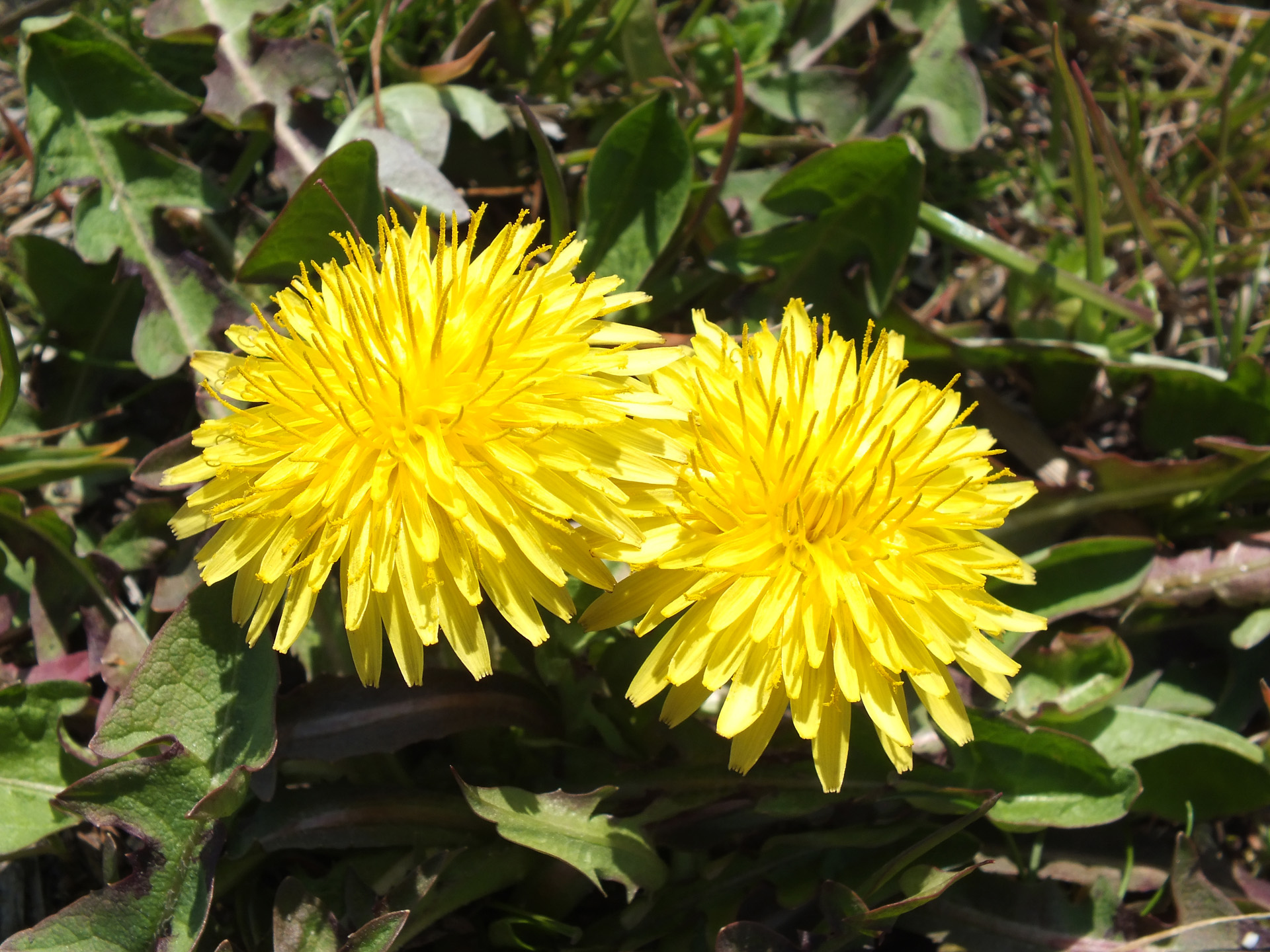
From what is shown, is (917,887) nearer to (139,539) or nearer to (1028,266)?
(1028,266)

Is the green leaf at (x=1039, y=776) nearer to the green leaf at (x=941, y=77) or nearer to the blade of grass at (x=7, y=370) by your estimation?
the green leaf at (x=941, y=77)

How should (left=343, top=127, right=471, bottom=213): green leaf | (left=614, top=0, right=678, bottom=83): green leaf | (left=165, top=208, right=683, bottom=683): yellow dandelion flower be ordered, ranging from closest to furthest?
(left=165, top=208, right=683, bottom=683): yellow dandelion flower → (left=343, top=127, right=471, bottom=213): green leaf → (left=614, top=0, right=678, bottom=83): green leaf

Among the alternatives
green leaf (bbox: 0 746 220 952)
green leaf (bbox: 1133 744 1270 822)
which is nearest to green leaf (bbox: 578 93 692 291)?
green leaf (bbox: 0 746 220 952)

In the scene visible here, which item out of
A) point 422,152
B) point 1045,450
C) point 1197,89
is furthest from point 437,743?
point 1197,89

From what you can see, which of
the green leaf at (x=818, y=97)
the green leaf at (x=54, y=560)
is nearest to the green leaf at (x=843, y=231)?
the green leaf at (x=818, y=97)

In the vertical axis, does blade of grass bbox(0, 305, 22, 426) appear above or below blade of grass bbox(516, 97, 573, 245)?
below

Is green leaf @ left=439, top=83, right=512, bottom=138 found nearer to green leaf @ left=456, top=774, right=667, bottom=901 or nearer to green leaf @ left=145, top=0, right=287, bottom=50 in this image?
green leaf @ left=145, top=0, right=287, bottom=50

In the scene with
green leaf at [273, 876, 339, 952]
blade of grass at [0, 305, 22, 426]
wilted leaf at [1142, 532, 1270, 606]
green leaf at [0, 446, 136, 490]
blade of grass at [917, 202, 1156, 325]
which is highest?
blade of grass at [917, 202, 1156, 325]
